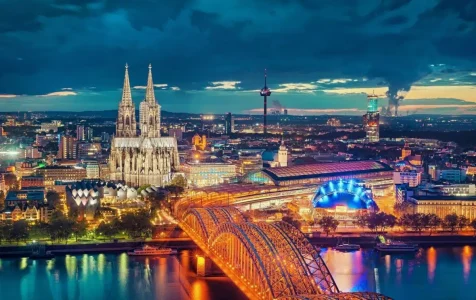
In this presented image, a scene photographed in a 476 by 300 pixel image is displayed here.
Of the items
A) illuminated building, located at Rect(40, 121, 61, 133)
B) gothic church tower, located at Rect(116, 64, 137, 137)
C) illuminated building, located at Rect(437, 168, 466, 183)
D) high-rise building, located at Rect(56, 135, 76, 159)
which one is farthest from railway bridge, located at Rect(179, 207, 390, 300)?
illuminated building, located at Rect(40, 121, 61, 133)

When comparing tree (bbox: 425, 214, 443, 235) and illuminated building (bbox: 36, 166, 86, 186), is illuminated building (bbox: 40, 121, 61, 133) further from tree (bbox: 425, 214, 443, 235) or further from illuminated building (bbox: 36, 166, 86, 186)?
tree (bbox: 425, 214, 443, 235)

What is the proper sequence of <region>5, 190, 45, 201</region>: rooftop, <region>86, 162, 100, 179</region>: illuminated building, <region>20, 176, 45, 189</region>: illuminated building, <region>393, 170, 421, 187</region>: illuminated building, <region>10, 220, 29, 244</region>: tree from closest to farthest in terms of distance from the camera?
1. <region>10, 220, 29, 244</region>: tree
2. <region>5, 190, 45, 201</region>: rooftop
3. <region>20, 176, 45, 189</region>: illuminated building
4. <region>393, 170, 421, 187</region>: illuminated building
5. <region>86, 162, 100, 179</region>: illuminated building

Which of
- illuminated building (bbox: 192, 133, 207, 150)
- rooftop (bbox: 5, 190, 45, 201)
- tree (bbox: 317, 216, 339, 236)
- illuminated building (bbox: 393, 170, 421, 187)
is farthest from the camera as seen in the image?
illuminated building (bbox: 192, 133, 207, 150)

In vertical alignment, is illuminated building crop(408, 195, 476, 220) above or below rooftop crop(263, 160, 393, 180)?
below

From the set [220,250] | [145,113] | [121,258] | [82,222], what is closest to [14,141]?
[145,113]

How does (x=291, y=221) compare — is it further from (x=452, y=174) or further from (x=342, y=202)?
(x=452, y=174)

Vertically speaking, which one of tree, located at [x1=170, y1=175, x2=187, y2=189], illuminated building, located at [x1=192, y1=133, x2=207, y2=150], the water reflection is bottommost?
the water reflection

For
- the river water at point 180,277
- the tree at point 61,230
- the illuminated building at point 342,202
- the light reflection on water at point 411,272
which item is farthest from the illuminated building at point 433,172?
the tree at point 61,230

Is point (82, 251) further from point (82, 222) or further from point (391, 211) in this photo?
point (391, 211)
